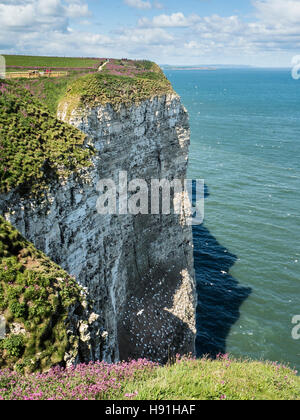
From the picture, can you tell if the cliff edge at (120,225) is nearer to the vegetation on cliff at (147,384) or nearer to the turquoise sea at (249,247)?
the vegetation on cliff at (147,384)

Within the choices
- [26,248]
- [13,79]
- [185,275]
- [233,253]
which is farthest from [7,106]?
[233,253]

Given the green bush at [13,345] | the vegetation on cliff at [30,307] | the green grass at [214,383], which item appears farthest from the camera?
the vegetation on cliff at [30,307]

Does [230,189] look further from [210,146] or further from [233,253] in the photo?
[210,146]

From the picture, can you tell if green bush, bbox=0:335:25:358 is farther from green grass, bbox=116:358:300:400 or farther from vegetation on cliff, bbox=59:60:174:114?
vegetation on cliff, bbox=59:60:174:114

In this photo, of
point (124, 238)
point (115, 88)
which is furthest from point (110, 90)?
point (124, 238)

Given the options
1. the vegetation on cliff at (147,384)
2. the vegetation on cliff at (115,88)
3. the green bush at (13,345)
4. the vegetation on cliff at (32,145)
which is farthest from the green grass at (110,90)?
the vegetation on cliff at (147,384)

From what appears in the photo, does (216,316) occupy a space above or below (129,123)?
below
